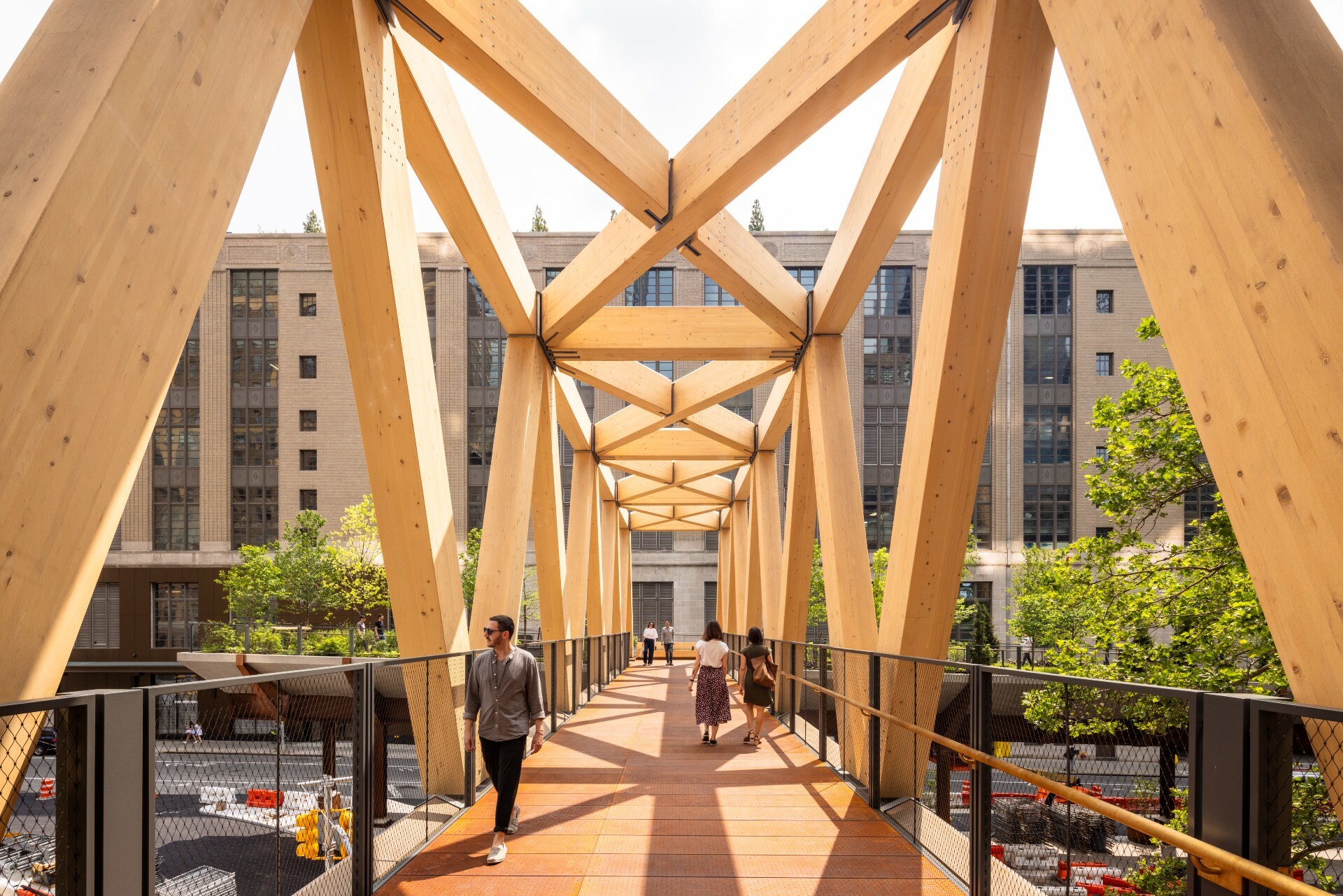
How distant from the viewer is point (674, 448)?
22234mm

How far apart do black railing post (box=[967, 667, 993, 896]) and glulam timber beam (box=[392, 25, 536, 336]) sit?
5323 millimetres

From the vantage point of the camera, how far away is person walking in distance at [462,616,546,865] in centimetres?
599

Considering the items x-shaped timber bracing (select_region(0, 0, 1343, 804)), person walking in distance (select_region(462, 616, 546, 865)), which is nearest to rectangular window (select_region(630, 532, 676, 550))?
x-shaped timber bracing (select_region(0, 0, 1343, 804))

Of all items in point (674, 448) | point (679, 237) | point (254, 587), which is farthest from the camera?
point (254, 587)

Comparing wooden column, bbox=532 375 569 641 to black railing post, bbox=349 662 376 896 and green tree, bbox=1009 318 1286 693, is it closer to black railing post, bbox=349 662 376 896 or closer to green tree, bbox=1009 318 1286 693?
green tree, bbox=1009 318 1286 693

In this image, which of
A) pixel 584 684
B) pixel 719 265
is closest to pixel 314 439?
pixel 584 684

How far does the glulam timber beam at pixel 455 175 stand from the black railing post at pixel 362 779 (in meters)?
4.04

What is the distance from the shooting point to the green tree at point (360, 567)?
137 ft

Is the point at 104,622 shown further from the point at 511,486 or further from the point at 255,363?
the point at 511,486

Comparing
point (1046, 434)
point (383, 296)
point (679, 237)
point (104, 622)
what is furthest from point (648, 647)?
point (104, 622)

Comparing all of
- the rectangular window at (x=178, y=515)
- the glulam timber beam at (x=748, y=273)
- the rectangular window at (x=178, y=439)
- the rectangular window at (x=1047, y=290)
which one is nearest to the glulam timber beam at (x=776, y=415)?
the glulam timber beam at (x=748, y=273)

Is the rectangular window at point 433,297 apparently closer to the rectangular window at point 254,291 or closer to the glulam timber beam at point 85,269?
the rectangular window at point 254,291

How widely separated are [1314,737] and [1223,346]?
4.07 feet

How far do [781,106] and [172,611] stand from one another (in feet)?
159
